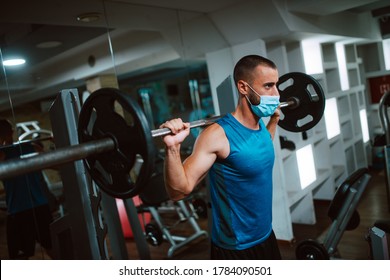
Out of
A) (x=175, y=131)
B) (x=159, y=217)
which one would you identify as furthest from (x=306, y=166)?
(x=175, y=131)

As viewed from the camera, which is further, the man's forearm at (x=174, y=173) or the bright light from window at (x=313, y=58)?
the bright light from window at (x=313, y=58)

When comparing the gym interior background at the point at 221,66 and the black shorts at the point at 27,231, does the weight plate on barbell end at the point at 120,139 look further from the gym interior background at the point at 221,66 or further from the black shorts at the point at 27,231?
the black shorts at the point at 27,231

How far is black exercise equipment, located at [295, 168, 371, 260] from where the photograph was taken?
199cm

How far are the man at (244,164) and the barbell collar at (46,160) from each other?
486mm

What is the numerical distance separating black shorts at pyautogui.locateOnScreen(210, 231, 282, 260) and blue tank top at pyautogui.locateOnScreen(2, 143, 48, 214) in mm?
1066

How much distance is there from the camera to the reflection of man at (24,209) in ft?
5.89

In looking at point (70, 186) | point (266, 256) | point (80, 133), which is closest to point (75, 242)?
point (70, 186)

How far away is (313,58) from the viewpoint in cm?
270

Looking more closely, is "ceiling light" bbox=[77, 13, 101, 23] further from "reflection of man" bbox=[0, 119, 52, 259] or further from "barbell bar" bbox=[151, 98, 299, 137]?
"barbell bar" bbox=[151, 98, 299, 137]

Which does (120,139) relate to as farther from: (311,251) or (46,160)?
(311,251)

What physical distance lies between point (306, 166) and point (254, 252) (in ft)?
4.43

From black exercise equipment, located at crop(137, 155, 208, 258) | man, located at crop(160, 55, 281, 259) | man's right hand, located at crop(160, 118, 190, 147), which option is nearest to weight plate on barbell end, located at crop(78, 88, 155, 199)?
man's right hand, located at crop(160, 118, 190, 147)

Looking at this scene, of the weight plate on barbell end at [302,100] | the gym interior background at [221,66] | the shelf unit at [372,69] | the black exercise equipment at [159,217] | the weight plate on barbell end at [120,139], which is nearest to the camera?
the weight plate on barbell end at [120,139]

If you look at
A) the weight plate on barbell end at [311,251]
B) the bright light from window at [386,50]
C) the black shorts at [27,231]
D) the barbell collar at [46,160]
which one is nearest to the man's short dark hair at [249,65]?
the barbell collar at [46,160]
